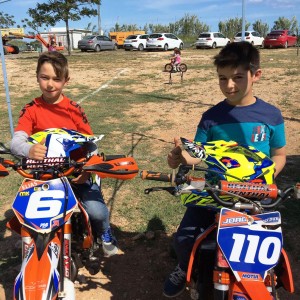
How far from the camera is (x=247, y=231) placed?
173 cm

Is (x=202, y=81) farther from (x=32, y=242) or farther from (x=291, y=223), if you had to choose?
(x=32, y=242)

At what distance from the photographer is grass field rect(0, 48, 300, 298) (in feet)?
13.2

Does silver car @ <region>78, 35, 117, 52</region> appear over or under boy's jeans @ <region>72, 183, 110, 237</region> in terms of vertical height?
over

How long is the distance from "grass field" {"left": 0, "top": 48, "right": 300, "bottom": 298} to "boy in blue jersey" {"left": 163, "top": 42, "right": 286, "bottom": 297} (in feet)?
4.42

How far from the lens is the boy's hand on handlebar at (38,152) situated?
2188mm

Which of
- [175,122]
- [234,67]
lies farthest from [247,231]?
[175,122]

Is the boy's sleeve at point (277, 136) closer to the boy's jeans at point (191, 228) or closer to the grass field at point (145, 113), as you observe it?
the boy's jeans at point (191, 228)

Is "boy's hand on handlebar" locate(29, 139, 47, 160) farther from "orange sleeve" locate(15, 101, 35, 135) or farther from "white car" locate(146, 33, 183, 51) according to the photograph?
"white car" locate(146, 33, 183, 51)

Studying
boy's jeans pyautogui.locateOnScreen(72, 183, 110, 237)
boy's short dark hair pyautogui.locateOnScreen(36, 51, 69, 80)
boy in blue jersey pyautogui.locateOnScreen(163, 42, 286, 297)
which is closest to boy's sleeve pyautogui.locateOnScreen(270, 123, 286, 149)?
boy in blue jersey pyautogui.locateOnScreen(163, 42, 286, 297)

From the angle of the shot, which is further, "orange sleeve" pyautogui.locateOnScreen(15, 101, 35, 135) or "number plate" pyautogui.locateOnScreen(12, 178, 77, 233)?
"orange sleeve" pyautogui.locateOnScreen(15, 101, 35, 135)

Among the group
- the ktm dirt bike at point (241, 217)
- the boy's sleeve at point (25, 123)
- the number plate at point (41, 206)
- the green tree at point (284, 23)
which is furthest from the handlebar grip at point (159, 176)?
the green tree at point (284, 23)

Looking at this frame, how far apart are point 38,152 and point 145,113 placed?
676 cm

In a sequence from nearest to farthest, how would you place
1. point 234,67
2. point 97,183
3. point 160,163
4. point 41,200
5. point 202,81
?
1. point 41,200
2. point 234,67
3. point 97,183
4. point 160,163
5. point 202,81

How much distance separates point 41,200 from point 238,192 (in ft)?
3.54
